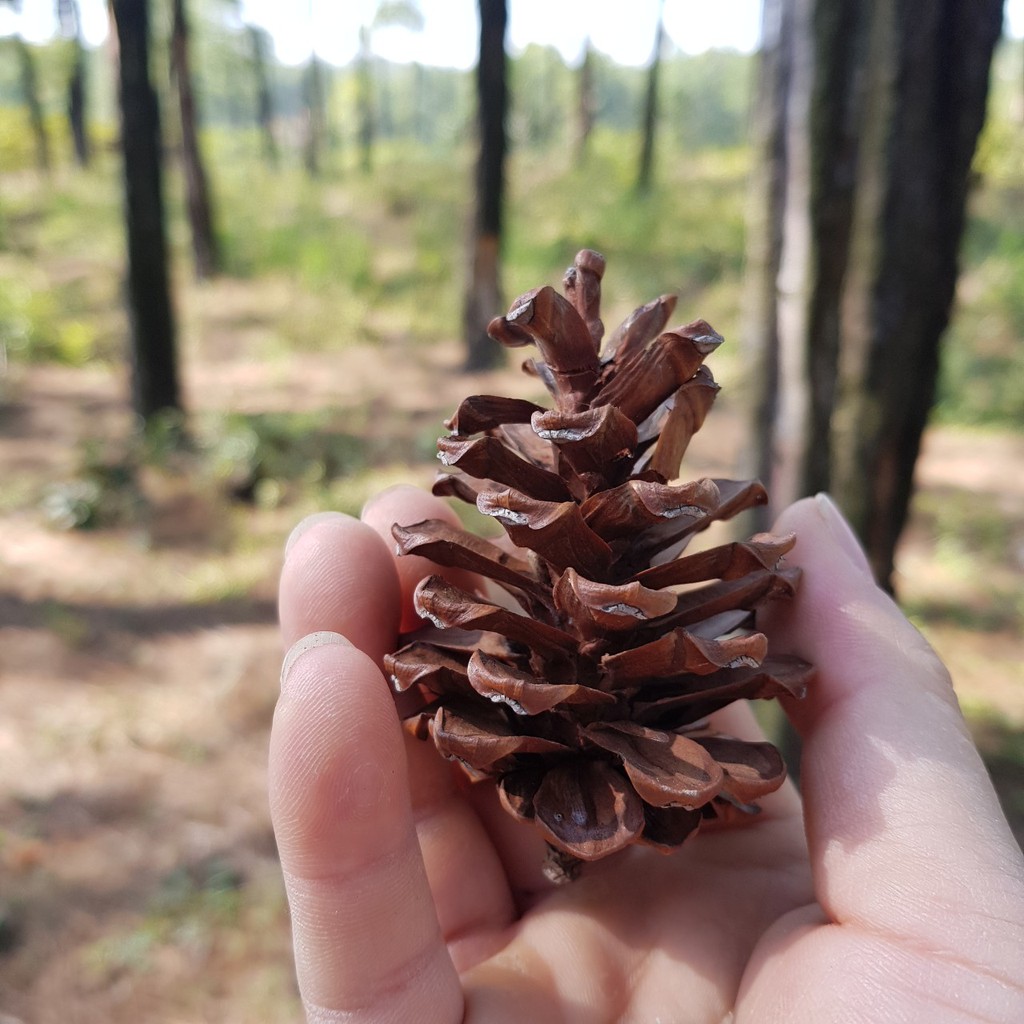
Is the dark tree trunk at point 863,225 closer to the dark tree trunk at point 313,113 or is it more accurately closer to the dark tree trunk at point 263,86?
the dark tree trunk at point 313,113

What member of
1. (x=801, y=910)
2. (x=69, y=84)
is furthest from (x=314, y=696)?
(x=69, y=84)

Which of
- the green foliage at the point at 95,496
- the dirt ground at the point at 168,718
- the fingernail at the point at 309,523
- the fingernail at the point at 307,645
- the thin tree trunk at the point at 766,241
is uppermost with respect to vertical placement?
the thin tree trunk at the point at 766,241

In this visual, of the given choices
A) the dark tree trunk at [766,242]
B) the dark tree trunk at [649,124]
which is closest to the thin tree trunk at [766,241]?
the dark tree trunk at [766,242]

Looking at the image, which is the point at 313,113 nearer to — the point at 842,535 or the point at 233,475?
the point at 233,475

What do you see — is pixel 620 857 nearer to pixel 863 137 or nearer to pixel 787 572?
pixel 787 572

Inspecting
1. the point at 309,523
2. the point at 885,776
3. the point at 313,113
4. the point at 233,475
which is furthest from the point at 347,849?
the point at 313,113
